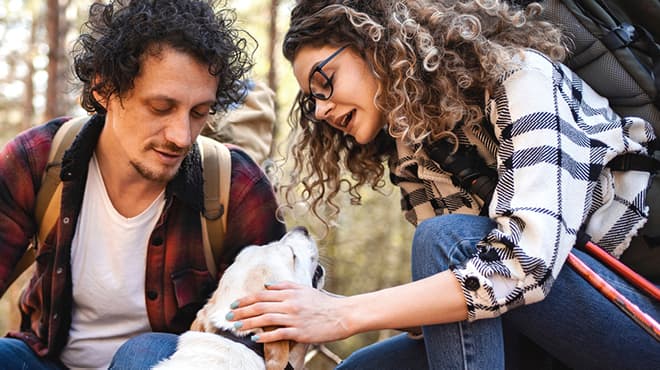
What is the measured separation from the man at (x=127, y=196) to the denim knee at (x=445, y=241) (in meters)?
1.18

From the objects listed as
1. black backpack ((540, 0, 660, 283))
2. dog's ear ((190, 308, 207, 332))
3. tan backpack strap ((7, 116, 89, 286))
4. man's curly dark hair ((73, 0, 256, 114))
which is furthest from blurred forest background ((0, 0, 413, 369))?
black backpack ((540, 0, 660, 283))

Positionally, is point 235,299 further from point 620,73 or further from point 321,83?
point 620,73

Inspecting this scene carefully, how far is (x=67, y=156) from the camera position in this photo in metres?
3.32

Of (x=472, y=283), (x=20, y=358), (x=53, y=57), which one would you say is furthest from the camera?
(x=53, y=57)

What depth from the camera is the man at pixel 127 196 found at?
3.20m

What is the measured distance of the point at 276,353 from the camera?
8.71 feet

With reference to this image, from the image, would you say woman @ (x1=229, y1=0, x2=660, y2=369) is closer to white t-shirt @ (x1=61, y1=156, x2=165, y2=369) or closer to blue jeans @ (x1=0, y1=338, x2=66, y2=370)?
white t-shirt @ (x1=61, y1=156, x2=165, y2=369)

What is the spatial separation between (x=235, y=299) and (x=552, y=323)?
1.24 meters

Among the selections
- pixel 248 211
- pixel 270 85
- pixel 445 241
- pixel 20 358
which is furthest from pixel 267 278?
pixel 270 85

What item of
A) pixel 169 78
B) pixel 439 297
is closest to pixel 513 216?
pixel 439 297

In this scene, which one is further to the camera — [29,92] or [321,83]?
[29,92]

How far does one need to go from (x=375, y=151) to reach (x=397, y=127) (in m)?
0.49

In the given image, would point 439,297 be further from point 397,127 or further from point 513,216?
point 397,127

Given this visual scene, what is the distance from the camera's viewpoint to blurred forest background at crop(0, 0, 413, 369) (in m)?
8.79
